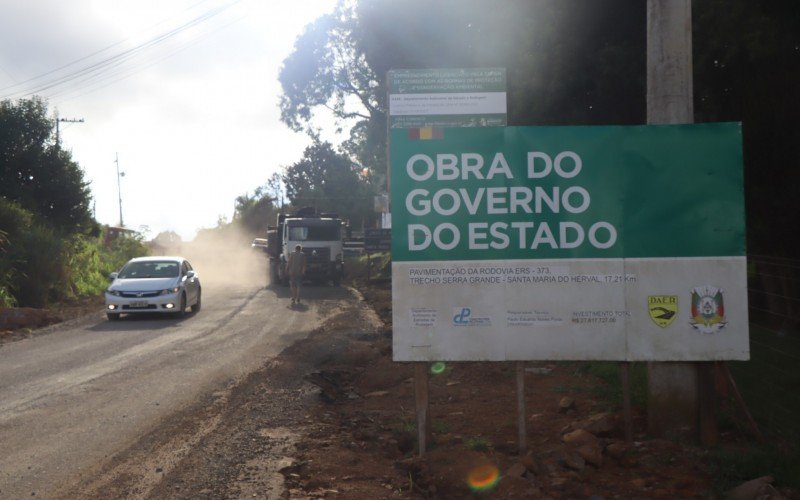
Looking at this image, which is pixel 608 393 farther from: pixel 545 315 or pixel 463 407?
pixel 545 315

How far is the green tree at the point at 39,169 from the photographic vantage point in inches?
1481

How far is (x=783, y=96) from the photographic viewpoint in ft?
41.0

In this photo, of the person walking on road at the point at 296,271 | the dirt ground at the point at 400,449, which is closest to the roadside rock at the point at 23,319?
the person walking on road at the point at 296,271

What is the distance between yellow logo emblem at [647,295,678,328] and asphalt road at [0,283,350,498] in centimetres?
474

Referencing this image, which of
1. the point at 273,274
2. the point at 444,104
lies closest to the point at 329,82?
the point at 273,274

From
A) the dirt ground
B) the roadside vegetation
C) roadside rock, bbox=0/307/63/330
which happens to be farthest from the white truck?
the dirt ground

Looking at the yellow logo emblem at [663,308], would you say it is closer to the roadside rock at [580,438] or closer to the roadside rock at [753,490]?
the roadside rock at [580,438]

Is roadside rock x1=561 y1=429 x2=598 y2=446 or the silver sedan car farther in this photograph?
the silver sedan car

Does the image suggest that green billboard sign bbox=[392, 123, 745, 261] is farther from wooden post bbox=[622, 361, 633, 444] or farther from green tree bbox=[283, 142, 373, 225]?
green tree bbox=[283, 142, 373, 225]

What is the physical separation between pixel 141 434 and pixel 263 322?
39.1ft

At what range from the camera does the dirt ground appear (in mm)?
5840

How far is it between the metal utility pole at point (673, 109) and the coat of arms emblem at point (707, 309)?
0.41 m

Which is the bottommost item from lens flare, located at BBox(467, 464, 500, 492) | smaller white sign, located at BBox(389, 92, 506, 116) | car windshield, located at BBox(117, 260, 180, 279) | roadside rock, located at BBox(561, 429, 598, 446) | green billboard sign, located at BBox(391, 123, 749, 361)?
lens flare, located at BBox(467, 464, 500, 492)

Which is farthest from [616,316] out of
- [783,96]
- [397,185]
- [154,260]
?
[154,260]
